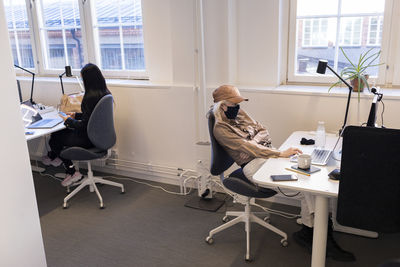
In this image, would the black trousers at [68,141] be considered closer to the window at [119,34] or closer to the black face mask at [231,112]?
the window at [119,34]

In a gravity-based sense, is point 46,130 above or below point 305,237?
above

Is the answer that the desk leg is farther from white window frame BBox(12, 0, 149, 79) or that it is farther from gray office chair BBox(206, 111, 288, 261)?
white window frame BBox(12, 0, 149, 79)

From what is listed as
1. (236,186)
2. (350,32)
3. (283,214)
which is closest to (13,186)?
(236,186)

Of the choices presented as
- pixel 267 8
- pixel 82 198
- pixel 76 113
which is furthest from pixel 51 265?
pixel 267 8

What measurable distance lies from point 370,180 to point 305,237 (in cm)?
113

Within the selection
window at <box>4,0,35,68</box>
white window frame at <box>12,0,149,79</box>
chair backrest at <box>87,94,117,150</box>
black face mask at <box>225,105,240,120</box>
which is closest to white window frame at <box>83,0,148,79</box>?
white window frame at <box>12,0,149,79</box>

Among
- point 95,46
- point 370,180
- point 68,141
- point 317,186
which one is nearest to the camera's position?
point 370,180

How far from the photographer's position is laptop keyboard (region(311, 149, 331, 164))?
7.65 feet

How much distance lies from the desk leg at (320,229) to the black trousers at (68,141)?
216cm

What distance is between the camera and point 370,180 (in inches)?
68.2

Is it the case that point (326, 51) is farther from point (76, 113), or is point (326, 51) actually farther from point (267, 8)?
point (76, 113)

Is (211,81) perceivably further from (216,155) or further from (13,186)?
(13,186)

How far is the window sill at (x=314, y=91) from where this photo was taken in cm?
287

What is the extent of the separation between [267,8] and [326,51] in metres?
0.61
